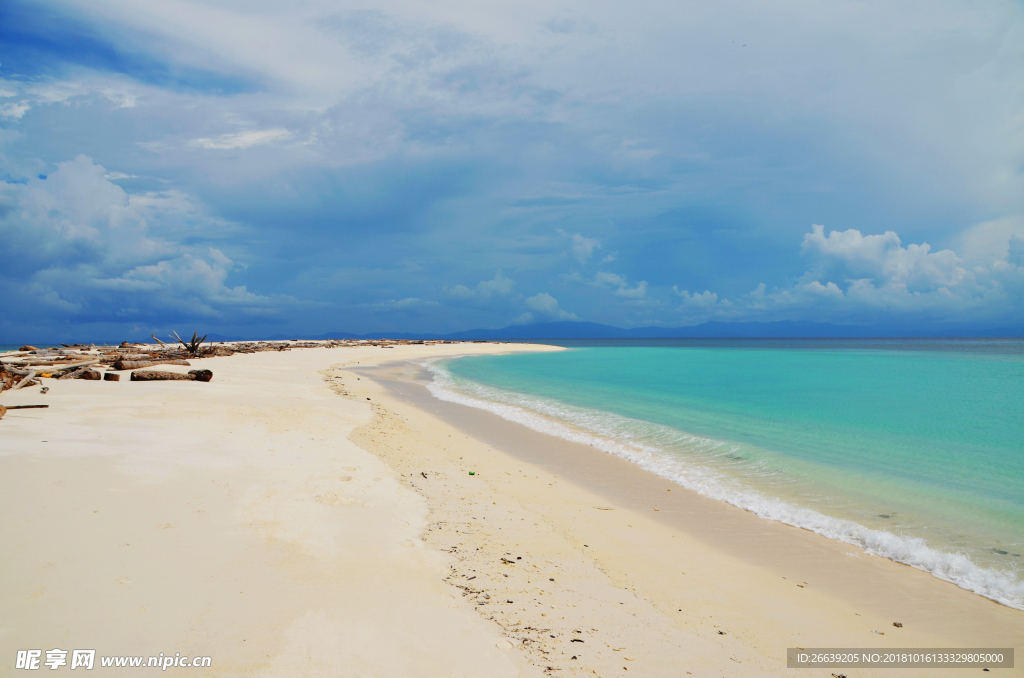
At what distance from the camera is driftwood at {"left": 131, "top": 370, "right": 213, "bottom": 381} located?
1379 centimetres

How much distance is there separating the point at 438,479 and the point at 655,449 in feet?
19.6

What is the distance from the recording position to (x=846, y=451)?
1132cm

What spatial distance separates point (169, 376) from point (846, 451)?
19005mm

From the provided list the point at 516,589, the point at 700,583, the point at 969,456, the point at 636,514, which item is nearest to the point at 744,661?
the point at 700,583

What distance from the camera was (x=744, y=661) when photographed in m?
3.69

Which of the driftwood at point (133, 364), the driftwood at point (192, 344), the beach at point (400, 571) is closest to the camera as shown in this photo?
the beach at point (400, 571)

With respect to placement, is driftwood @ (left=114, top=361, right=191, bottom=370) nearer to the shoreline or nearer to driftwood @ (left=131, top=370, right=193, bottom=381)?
driftwood @ (left=131, top=370, right=193, bottom=381)

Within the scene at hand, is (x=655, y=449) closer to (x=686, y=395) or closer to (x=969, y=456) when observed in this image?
(x=969, y=456)

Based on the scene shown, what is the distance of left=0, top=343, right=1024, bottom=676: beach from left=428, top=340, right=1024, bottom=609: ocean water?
0.79m

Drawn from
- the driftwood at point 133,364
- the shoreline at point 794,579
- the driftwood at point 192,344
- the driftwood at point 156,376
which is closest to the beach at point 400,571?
the shoreline at point 794,579

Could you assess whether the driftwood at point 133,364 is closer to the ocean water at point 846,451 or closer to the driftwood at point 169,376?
the driftwood at point 169,376

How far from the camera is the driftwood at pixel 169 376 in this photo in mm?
13789

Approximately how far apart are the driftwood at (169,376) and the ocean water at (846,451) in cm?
854

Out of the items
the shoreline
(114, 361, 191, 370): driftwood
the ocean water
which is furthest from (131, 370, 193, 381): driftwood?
the shoreline
